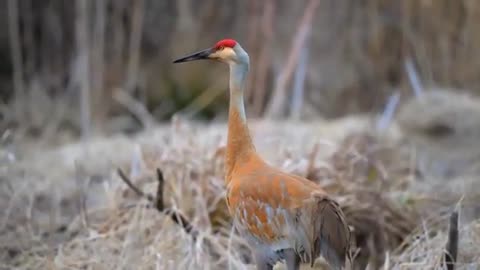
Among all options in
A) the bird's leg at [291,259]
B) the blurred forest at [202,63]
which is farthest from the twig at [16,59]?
the bird's leg at [291,259]

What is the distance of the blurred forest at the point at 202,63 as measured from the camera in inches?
301

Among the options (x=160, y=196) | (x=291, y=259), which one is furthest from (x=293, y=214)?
(x=160, y=196)

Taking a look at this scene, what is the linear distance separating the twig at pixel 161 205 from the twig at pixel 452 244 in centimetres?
113

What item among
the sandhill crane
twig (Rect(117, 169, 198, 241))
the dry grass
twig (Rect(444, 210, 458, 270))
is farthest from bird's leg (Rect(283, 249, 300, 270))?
twig (Rect(117, 169, 198, 241))

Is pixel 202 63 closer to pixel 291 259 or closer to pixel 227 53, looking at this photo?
pixel 227 53

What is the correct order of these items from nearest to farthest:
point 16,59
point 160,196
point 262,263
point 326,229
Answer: point 326,229, point 262,263, point 160,196, point 16,59

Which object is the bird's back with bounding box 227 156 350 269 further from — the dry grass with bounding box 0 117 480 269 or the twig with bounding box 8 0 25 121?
the twig with bounding box 8 0 25 121

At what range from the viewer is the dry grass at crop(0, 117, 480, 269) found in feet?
13.0

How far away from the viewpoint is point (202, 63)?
8.22m

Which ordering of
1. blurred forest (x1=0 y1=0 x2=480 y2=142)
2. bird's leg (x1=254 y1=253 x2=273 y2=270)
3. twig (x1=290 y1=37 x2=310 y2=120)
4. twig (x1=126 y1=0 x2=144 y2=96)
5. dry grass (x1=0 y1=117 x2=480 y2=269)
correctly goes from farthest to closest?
1. twig (x1=126 y1=0 x2=144 y2=96)
2. blurred forest (x1=0 y1=0 x2=480 y2=142)
3. twig (x1=290 y1=37 x2=310 y2=120)
4. dry grass (x1=0 y1=117 x2=480 y2=269)
5. bird's leg (x1=254 y1=253 x2=273 y2=270)

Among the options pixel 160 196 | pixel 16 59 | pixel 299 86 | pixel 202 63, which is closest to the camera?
pixel 160 196

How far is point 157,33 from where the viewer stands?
8398 mm

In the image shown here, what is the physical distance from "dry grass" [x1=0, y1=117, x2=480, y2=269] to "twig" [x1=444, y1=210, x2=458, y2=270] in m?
0.10

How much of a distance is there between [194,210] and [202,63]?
3.77 meters
